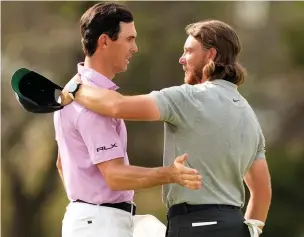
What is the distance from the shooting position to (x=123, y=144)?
346 centimetres

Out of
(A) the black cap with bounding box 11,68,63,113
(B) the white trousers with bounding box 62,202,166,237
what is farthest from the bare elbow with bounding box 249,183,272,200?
(A) the black cap with bounding box 11,68,63,113

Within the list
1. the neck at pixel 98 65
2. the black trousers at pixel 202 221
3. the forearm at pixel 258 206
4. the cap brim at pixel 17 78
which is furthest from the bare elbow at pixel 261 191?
the cap brim at pixel 17 78

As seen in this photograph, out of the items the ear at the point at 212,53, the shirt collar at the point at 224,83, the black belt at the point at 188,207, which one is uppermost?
the ear at the point at 212,53

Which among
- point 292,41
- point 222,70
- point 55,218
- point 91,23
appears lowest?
point 55,218

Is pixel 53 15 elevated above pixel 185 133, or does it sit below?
above

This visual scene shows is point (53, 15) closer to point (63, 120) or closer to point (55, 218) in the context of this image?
point (55, 218)

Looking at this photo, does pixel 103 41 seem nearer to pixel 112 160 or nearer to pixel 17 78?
pixel 17 78

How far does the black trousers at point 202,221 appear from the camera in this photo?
3402mm

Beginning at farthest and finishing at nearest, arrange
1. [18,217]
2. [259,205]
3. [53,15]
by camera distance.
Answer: [18,217]
[53,15]
[259,205]

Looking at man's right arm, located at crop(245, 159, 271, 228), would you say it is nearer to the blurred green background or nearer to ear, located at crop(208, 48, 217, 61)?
ear, located at crop(208, 48, 217, 61)

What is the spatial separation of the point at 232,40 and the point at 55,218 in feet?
32.8

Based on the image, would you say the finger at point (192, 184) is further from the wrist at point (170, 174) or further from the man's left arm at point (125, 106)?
the man's left arm at point (125, 106)

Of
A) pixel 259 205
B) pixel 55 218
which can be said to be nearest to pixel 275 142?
pixel 55 218

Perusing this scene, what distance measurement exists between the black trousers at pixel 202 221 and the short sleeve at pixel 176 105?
0.34m
